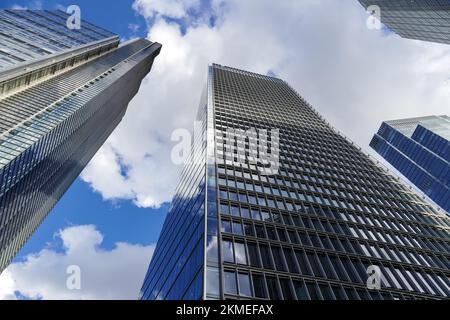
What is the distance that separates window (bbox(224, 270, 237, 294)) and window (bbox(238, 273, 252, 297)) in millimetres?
555

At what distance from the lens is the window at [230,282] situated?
29473 mm

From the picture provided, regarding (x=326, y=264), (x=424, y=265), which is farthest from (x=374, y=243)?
(x=326, y=264)

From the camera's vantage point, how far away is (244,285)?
3080cm

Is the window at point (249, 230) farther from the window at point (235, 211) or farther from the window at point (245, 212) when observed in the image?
the window at point (235, 211)

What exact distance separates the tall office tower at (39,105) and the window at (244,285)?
51.8 metres

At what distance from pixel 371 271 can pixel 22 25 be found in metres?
131

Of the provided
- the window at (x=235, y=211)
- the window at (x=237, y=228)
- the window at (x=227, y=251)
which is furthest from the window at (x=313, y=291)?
the window at (x=235, y=211)

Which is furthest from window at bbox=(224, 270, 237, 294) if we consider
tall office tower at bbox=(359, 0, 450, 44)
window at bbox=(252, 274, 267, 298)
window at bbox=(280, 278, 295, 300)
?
tall office tower at bbox=(359, 0, 450, 44)

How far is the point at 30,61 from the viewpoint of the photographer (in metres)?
92.4

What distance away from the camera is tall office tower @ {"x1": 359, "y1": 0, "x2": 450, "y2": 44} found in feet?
163

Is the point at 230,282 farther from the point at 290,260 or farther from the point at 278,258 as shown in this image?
the point at 290,260

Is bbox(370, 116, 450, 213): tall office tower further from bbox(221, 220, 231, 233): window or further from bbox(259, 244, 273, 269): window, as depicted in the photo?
bbox(221, 220, 231, 233): window

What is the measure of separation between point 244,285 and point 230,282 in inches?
53.6

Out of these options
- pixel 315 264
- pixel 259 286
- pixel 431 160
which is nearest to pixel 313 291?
pixel 315 264
